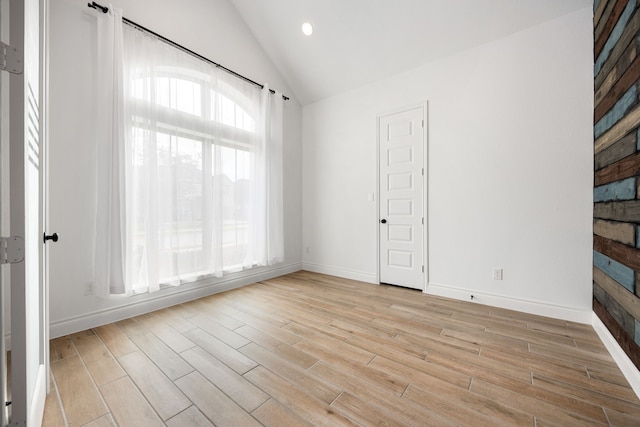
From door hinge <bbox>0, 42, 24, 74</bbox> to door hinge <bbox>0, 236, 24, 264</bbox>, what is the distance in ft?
2.01

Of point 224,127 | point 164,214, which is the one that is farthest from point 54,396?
point 224,127

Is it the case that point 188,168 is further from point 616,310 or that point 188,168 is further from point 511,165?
point 616,310

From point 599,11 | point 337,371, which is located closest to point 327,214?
point 337,371

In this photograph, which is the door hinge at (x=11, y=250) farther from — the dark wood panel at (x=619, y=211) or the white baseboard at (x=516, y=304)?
the white baseboard at (x=516, y=304)

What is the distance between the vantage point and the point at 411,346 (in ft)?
6.97

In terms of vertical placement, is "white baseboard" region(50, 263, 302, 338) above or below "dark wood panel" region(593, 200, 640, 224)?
below

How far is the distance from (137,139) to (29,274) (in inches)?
74.6

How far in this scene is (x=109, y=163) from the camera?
7.99ft

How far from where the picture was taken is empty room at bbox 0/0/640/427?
Result: 1.48 m

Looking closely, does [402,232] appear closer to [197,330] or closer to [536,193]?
[536,193]

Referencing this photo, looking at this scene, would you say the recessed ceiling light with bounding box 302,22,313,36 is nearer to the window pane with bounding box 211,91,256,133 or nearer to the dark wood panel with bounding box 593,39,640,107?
the window pane with bounding box 211,91,256,133

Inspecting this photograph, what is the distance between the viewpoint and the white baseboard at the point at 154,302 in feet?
7.72

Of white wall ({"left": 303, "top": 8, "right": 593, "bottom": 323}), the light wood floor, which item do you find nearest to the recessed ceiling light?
white wall ({"left": 303, "top": 8, "right": 593, "bottom": 323})

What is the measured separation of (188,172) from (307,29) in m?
2.42
